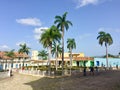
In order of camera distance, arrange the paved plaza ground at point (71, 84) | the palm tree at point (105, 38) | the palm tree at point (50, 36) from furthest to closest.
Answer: the palm tree at point (105, 38)
the palm tree at point (50, 36)
the paved plaza ground at point (71, 84)

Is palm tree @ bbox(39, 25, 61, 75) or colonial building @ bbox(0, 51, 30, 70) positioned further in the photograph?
colonial building @ bbox(0, 51, 30, 70)

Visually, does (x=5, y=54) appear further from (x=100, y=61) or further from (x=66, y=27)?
(x=66, y=27)

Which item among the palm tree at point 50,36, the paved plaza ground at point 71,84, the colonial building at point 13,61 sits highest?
the palm tree at point 50,36

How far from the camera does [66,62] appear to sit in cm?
8781

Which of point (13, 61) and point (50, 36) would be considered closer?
point (50, 36)

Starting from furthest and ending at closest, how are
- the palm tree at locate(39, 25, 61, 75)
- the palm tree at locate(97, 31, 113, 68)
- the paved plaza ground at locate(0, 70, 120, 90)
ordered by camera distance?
the palm tree at locate(97, 31, 113, 68)
the palm tree at locate(39, 25, 61, 75)
the paved plaza ground at locate(0, 70, 120, 90)

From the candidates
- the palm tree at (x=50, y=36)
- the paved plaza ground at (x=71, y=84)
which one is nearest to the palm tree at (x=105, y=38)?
the palm tree at (x=50, y=36)

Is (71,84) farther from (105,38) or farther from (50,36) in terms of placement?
(105,38)

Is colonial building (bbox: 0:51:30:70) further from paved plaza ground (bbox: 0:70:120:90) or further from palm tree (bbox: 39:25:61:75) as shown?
paved plaza ground (bbox: 0:70:120:90)

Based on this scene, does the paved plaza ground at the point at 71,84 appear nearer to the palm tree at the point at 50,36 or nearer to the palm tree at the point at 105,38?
the palm tree at the point at 50,36

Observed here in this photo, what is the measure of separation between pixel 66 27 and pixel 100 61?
37.6 m

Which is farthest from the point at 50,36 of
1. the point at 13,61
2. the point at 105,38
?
the point at 13,61

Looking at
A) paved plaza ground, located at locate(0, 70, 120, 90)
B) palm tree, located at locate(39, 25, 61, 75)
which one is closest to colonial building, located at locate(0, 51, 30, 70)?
palm tree, located at locate(39, 25, 61, 75)

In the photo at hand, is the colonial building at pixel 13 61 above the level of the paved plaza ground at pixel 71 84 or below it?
above
